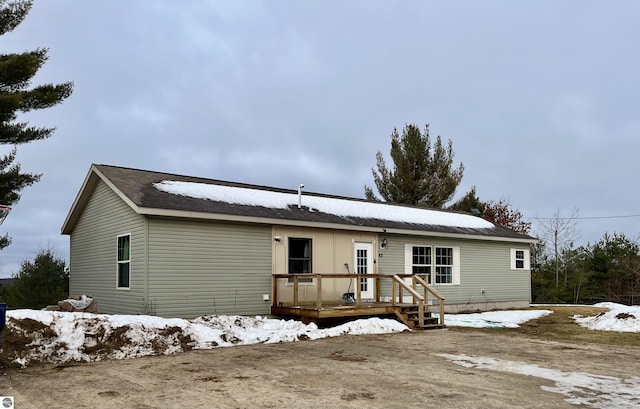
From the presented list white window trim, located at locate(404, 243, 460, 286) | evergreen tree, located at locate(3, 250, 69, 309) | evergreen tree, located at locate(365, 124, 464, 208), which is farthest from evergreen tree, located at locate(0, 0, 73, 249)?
evergreen tree, located at locate(365, 124, 464, 208)

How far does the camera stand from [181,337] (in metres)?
10.3

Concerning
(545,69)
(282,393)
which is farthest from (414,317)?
(545,69)

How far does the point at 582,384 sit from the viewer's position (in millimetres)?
7008

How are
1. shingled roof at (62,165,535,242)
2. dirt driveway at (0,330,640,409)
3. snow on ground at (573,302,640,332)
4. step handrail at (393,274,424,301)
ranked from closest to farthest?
dirt driveway at (0,330,640,409) → shingled roof at (62,165,535,242) → step handrail at (393,274,424,301) → snow on ground at (573,302,640,332)

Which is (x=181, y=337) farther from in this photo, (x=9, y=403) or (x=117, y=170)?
(x=117, y=170)

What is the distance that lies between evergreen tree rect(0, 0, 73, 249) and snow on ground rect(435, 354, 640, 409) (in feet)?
52.5

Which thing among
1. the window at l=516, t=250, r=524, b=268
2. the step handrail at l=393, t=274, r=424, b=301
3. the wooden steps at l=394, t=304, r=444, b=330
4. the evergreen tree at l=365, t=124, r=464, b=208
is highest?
the evergreen tree at l=365, t=124, r=464, b=208

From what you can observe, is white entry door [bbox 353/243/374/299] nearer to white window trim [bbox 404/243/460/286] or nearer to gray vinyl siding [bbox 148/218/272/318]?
white window trim [bbox 404/243/460/286]

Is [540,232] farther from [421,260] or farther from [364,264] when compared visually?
[364,264]

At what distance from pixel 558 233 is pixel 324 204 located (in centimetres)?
2110

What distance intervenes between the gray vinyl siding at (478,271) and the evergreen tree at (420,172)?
15088 millimetres

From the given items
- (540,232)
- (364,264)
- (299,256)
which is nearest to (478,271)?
(364,264)

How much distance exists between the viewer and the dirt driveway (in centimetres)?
605

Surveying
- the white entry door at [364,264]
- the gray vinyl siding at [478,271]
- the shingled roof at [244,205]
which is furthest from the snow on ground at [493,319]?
the shingled roof at [244,205]
